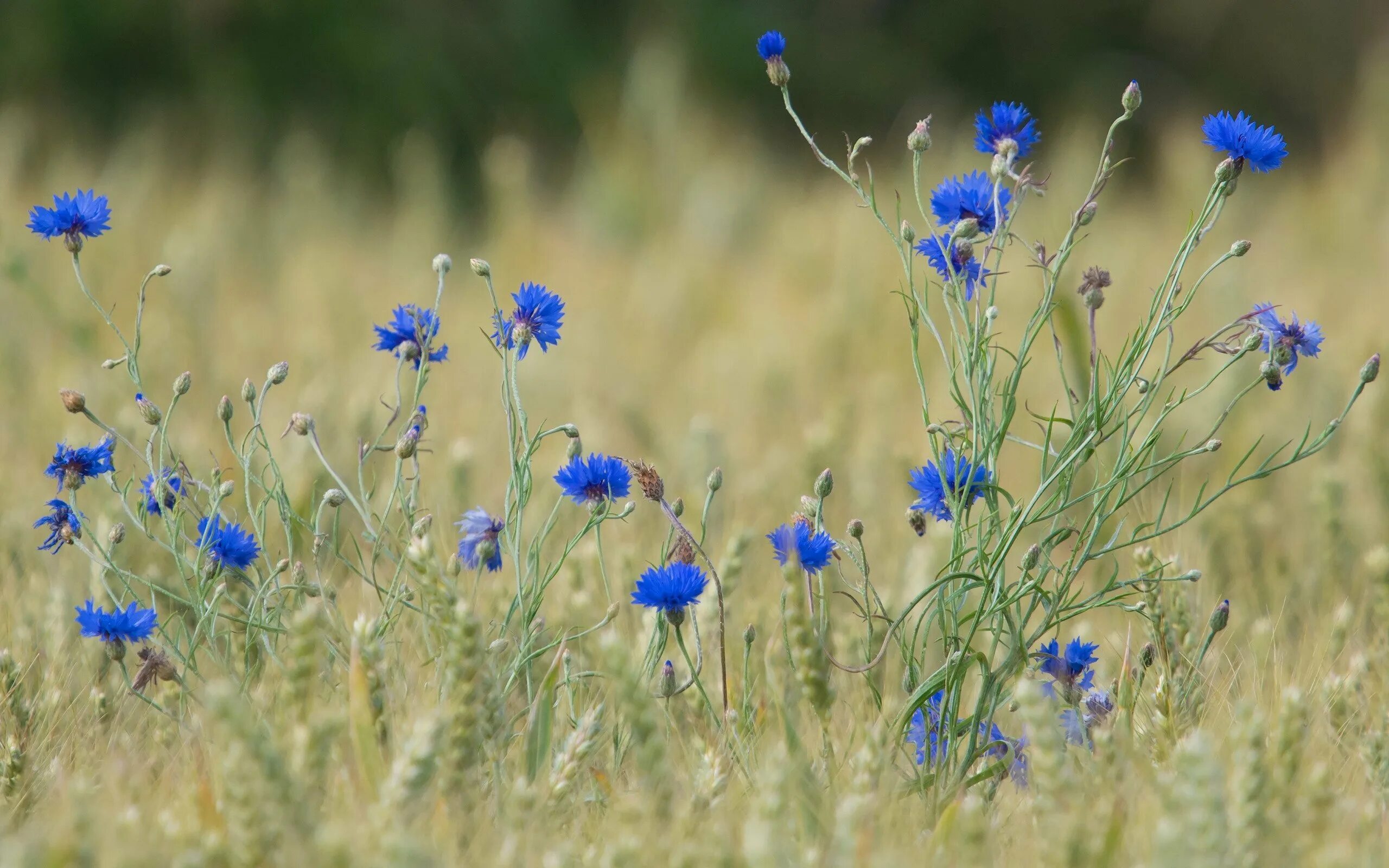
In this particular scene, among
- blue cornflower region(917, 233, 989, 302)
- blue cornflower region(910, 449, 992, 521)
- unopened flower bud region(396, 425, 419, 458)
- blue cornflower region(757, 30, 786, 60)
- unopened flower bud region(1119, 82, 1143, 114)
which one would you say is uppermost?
blue cornflower region(757, 30, 786, 60)

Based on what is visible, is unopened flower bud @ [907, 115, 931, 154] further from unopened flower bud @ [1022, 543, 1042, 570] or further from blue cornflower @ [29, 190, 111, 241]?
blue cornflower @ [29, 190, 111, 241]

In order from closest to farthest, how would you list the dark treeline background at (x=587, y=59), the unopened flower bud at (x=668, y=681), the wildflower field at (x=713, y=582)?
1. the wildflower field at (x=713, y=582)
2. the unopened flower bud at (x=668, y=681)
3. the dark treeline background at (x=587, y=59)

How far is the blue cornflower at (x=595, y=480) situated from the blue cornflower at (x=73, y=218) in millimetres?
417

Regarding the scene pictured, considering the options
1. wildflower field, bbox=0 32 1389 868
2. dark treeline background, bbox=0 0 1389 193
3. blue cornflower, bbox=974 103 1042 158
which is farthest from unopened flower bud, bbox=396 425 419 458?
dark treeline background, bbox=0 0 1389 193

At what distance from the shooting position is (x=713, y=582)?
141 cm

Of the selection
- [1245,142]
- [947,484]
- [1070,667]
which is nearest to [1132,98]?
[1245,142]

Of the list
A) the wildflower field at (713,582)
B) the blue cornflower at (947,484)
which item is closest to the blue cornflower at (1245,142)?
the wildflower field at (713,582)

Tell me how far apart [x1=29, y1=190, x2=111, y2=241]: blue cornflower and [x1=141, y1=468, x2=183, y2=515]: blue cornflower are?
0.20m

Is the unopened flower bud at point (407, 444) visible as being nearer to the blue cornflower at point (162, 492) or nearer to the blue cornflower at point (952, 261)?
the blue cornflower at point (162, 492)

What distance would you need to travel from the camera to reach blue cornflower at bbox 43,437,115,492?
101 centimetres

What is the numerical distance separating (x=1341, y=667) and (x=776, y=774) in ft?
2.58

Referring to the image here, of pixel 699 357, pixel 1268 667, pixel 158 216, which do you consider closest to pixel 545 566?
pixel 1268 667

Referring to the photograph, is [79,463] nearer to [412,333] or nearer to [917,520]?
[412,333]

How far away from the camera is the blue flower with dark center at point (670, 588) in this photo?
907 millimetres
